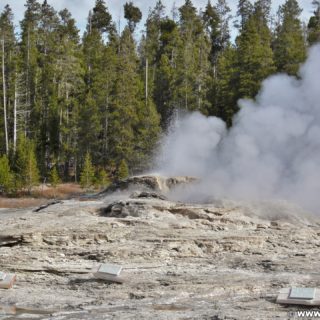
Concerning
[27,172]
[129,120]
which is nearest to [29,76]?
[129,120]

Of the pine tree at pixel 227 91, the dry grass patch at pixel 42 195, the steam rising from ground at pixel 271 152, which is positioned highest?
the pine tree at pixel 227 91

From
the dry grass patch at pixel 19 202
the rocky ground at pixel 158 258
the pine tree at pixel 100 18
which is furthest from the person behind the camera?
the pine tree at pixel 100 18

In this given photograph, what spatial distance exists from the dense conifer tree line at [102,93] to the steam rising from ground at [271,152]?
524 inches

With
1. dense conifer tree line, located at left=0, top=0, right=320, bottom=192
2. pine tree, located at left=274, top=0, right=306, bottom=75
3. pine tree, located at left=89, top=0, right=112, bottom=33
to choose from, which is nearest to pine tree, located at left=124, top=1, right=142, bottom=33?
pine tree, located at left=89, top=0, right=112, bottom=33

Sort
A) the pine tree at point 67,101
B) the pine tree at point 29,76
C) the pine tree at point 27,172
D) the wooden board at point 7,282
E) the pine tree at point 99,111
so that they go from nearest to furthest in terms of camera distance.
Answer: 1. the wooden board at point 7,282
2. the pine tree at point 27,172
3. the pine tree at point 99,111
4. the pine tree at point 67,101
5. the pine tree at point 29,76

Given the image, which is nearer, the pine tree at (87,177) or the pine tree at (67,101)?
the pine tree at (87,177)

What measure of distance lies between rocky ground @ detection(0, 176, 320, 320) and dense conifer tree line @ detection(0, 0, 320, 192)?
17805 millimetres

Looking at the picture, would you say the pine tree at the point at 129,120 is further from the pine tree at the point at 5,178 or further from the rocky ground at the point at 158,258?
the rocky ground at the point at 158,258

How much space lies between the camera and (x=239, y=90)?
35.0m

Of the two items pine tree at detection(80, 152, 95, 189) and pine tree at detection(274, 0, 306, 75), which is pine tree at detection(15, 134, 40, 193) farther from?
pine tree at detection(274, 0, 306, 75)

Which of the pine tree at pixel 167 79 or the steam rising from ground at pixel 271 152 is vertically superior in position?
the pine tree at pixel 167 79

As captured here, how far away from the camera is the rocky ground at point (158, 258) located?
9.12 metres

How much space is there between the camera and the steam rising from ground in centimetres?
1617

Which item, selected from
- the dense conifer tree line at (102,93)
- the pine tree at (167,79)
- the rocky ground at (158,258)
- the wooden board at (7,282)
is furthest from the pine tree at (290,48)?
the wooden board at (7,282)
